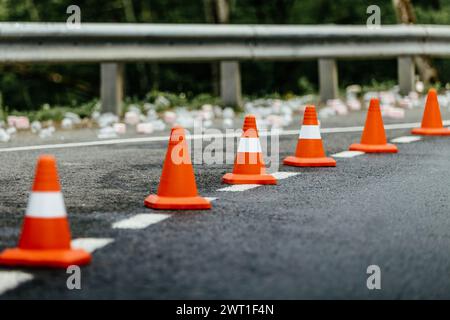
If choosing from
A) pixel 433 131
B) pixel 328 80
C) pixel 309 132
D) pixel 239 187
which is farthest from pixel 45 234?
pixel 328 80

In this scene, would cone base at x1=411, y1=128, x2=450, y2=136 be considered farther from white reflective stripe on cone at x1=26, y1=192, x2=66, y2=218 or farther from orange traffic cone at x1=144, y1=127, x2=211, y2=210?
white reflective stripe on cone at x1=26, y1=192, x2=66, y2=218

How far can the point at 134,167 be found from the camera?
9.77 meters

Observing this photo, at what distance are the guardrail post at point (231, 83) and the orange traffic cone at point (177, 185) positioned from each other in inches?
302

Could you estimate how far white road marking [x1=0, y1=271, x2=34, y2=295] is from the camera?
519 centimetres

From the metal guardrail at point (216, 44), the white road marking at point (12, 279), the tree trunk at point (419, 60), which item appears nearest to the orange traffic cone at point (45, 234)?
the white road marking at point (12, 279)

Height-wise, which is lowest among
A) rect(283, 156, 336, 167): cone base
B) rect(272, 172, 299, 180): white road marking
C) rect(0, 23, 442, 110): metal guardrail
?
rect(272, 172, 299, 180): white road marking

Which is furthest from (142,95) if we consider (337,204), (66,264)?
(66,264)

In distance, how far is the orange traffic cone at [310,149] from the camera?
32.4 ft

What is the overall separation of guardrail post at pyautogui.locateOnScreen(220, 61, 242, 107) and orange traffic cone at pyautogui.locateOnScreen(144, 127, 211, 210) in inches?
302

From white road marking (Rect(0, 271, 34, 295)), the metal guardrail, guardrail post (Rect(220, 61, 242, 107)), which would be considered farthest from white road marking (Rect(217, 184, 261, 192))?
guardrail post (Rect(220, 61, 242, 107))

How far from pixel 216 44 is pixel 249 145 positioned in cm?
643

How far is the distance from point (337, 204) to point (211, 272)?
7.52 ft

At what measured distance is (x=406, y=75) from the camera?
17219 millimetres

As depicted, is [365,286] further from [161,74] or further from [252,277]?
[161,74]
